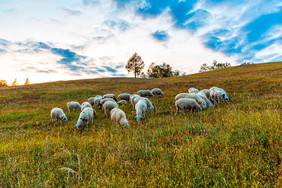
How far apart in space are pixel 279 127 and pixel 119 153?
4.51m

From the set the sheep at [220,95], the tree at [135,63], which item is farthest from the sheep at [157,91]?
the tree at [135,63]

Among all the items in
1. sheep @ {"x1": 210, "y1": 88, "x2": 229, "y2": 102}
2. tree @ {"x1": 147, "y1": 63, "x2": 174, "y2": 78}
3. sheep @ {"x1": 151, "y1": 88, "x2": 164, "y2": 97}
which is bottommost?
sheep @ {"x1": 210, "y1": 88, "x2": 229, "y2": 102}

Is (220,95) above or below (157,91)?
below

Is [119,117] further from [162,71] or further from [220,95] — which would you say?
[162,71]

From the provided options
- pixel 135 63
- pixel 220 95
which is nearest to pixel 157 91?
pixel 220 95


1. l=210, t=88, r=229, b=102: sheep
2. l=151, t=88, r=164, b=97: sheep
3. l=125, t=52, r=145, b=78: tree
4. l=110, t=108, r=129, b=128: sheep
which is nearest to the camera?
l=110, t=108, r=129, b=128: sheep

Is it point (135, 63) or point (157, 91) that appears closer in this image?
point (157, 91)

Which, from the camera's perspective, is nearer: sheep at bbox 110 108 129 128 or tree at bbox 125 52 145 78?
sheep at bbox 110 108 129 128

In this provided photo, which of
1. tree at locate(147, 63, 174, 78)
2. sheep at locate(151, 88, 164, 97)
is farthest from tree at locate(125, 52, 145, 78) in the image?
sheep at locate(151, 88, 164, 97)

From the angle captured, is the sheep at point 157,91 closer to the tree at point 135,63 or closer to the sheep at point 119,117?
the sheep at point 119,117

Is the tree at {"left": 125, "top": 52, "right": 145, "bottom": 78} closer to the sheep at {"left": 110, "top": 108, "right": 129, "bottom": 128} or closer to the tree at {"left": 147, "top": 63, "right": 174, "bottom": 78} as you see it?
the tree at {"left": 147, "top": 63, "right": 174, "bottom": 78}

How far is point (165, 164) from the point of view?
287 centimetres

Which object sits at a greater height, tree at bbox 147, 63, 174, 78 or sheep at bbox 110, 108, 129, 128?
tree at bbox 147, 63, 174, 78

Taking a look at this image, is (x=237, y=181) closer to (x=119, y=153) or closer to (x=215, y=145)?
(x=215, y=145)
